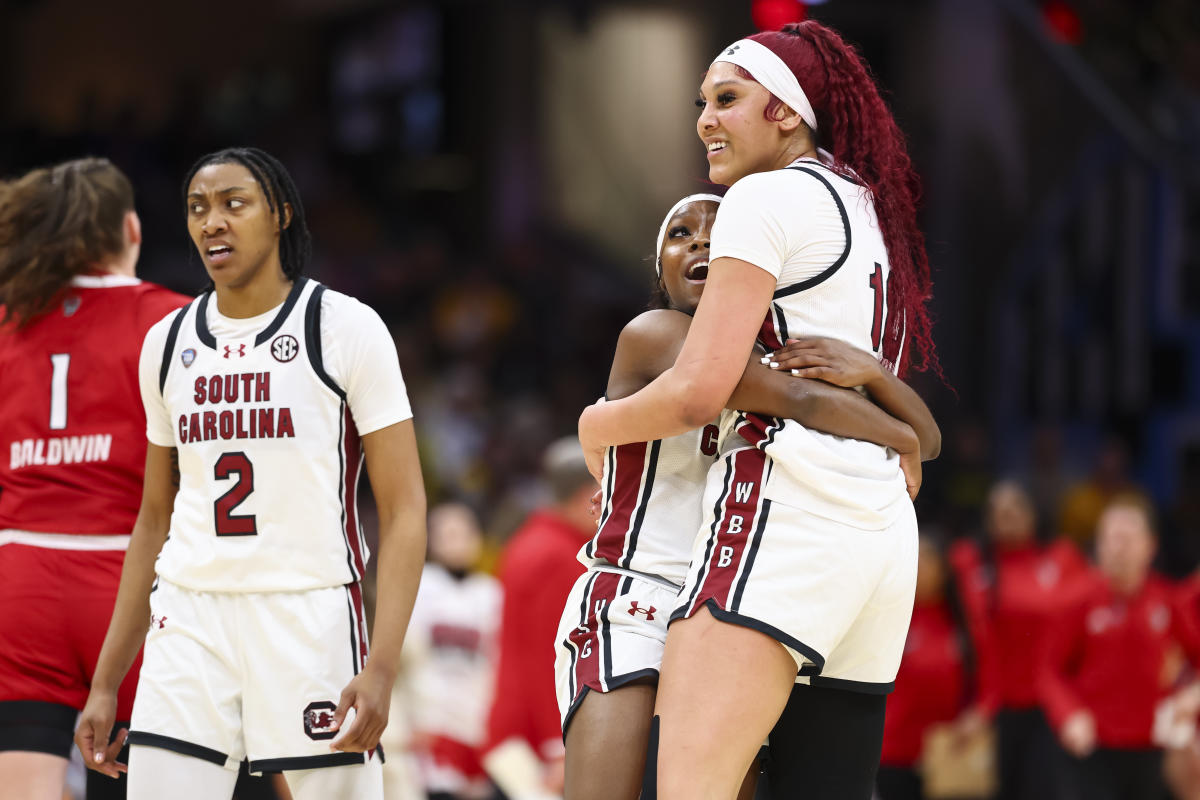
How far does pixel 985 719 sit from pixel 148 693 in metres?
7.49

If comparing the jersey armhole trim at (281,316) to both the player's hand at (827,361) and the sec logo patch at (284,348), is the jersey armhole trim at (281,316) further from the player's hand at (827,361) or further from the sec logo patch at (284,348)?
the player's hand at (827,361)

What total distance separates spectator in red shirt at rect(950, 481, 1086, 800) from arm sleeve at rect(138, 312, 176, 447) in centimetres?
735

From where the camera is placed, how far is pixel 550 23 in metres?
17.2

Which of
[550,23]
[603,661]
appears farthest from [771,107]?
[550,23]

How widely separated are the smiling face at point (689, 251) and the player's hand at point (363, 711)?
114 centimetres

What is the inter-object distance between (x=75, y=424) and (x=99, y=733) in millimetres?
852

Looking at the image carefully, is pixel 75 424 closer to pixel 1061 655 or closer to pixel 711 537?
pixel 711 537

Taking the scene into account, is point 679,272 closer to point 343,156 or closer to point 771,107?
point 771,107

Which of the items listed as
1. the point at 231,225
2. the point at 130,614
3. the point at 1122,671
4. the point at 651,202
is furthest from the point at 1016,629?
the point at 651,202

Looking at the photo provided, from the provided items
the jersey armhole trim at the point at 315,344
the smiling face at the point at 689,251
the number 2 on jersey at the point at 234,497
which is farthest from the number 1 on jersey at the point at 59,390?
the smiling face at the point at 689,251

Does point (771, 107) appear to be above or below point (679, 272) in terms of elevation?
above

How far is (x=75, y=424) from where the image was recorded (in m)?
4.12

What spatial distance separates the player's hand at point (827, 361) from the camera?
3.19 metres

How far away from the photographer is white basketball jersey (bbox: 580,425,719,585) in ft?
11.1
